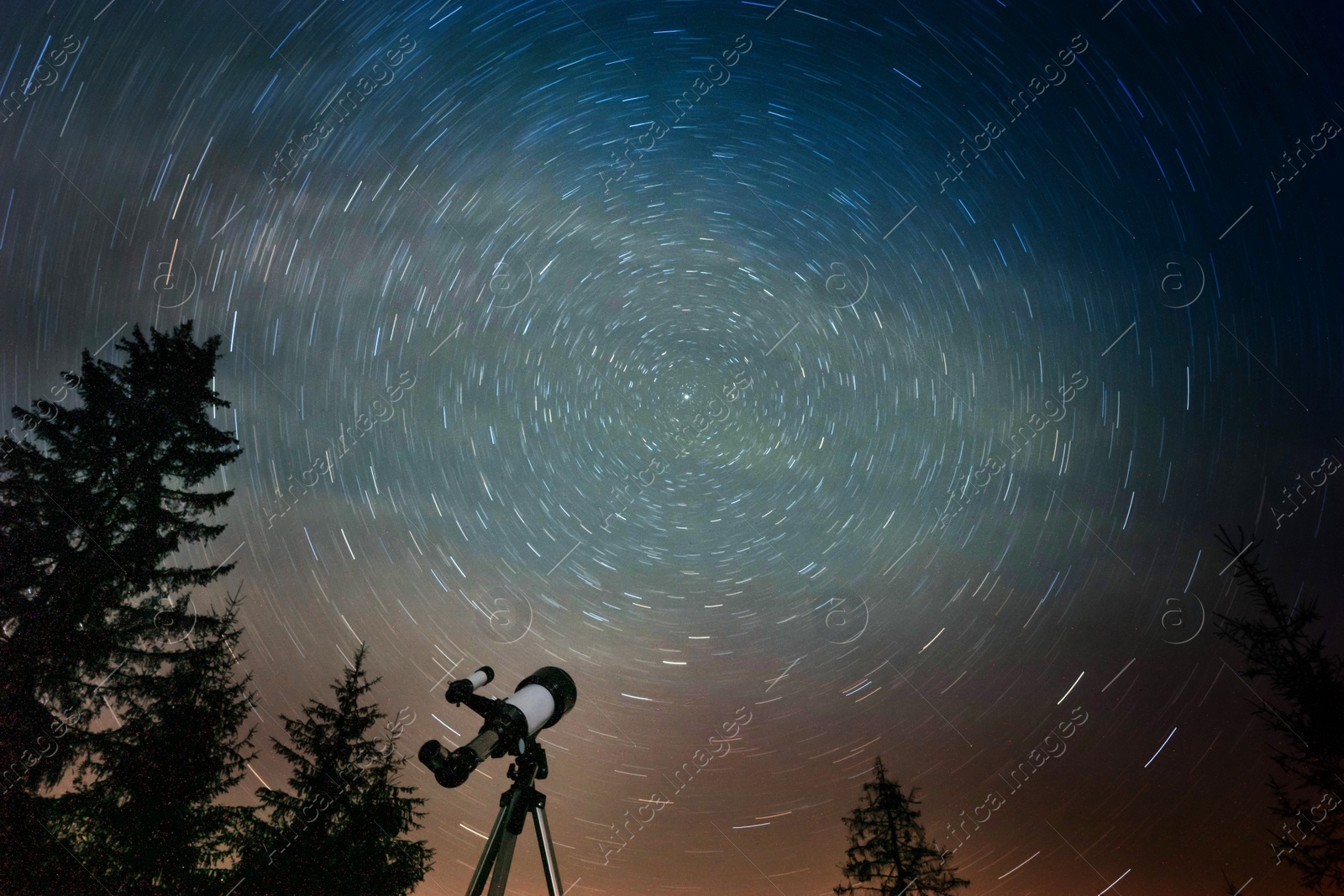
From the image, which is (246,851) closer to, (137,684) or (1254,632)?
(137,684)

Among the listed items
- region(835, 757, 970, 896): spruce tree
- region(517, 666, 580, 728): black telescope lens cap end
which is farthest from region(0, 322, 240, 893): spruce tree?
region(835, 757, 970, 896): spruce tree

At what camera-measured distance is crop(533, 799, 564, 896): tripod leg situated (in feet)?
12.7

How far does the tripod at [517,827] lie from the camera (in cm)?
369

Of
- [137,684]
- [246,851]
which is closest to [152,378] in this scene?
[137,684]

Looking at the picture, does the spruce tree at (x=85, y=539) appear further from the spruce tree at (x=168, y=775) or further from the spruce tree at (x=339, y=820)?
the spruce tree at (x=339, y=820)

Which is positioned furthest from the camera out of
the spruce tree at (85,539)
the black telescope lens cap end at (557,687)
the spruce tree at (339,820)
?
the spruce tree at (339,820)

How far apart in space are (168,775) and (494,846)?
8.98 meters

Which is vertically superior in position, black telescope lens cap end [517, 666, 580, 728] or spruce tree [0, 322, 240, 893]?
spruce tree [0, 322, 240, 893]

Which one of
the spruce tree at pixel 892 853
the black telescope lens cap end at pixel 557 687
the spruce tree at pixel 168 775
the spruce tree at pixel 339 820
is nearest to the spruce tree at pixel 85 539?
the spruce tree at pixel 168 775

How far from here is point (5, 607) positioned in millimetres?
A: 8055

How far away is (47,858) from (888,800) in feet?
62.0

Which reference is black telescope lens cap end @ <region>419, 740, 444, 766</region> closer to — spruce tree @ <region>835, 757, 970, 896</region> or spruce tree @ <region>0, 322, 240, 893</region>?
spruce tree @ <region>0, 322, 240, 893</region>

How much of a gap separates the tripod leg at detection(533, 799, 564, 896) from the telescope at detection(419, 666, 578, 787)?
1.45ft

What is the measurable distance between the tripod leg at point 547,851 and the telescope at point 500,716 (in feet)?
1.45
